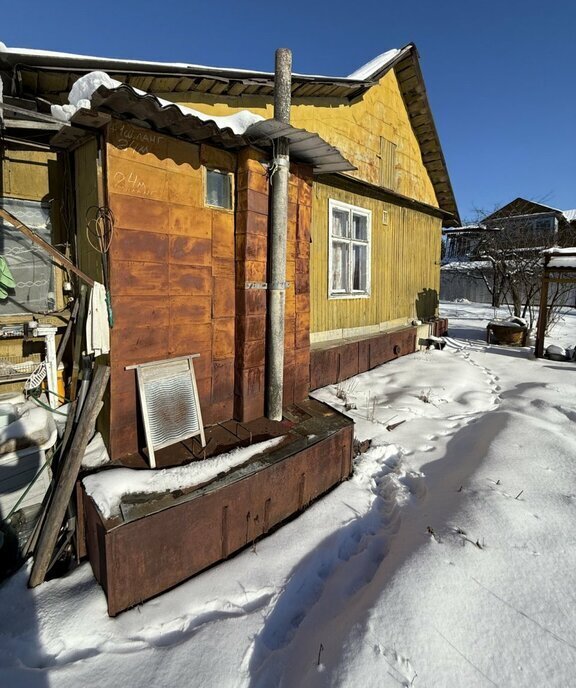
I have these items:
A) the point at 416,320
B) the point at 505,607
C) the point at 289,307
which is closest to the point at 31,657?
the point at 505,607

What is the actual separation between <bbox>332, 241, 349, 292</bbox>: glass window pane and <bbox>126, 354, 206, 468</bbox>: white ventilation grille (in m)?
4.00

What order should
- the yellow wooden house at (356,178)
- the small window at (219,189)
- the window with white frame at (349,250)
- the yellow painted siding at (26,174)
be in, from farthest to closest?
the window with white frame at (349,250), the yellow wooden house at (356,178), the yellow painted siding at (26,174), the small window at (219,189)

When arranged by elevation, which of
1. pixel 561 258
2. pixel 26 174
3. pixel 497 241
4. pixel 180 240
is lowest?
pixel 180 240

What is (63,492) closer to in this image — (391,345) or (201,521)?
(201,521)

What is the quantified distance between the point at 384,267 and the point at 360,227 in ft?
3.96

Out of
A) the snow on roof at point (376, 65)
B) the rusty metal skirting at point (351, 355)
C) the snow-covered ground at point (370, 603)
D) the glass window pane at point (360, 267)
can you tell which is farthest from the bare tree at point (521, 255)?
the snow-covered ground at point (370, 603)

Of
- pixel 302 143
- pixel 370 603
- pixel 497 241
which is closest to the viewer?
pixel 370 603

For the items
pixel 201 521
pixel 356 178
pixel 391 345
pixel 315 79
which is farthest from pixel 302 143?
pixel 391 345

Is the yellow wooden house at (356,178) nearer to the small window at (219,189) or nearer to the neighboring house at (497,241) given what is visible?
the small window at (219,189)

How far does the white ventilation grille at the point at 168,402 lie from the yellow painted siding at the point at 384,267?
10.8ft

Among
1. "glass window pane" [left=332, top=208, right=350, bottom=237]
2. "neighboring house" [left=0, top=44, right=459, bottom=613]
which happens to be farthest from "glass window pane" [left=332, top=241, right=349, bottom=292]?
"neighboring house" [left=0, top=44, right=459, bottom=613]

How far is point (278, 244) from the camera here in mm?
3938

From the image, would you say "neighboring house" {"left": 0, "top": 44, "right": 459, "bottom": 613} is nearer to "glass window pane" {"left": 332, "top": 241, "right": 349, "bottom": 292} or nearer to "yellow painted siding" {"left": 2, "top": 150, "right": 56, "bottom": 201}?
"yellow painted siding" {"left": 2, "top": 150, "right": 56, "bottom": 201}

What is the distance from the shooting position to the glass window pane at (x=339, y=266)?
683 cm
